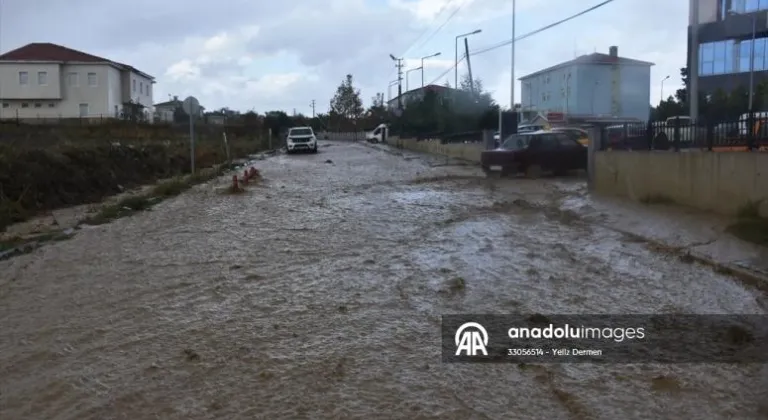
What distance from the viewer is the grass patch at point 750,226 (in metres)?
9.28

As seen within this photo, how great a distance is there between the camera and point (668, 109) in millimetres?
40250

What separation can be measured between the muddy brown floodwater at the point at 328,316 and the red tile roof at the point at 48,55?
5634cm

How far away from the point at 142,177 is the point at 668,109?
30416 millimetres

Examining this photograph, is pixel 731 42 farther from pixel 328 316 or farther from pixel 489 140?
pixel 328 316

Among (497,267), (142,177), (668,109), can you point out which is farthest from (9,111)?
(497,267)

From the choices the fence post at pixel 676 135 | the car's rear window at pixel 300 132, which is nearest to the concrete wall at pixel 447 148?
the car's rear window at pixel 300 132

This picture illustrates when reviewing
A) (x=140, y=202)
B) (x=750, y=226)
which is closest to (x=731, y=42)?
(x=750, y=226)

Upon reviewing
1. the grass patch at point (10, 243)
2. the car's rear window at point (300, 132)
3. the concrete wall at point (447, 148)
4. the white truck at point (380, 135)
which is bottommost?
the grass patch at point (10, 243)

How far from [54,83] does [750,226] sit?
6295cm

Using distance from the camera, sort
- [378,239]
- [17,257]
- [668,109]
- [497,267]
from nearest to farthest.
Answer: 1. [497,267]
2. [17,257]
3. [378,239]
4. [668,109]

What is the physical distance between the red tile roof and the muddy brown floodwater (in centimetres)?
5634

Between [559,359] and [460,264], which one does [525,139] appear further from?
[559,359]

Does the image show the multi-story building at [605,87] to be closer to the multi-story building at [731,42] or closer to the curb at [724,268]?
the multi-story building at [731,42]

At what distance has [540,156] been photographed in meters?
21.0
